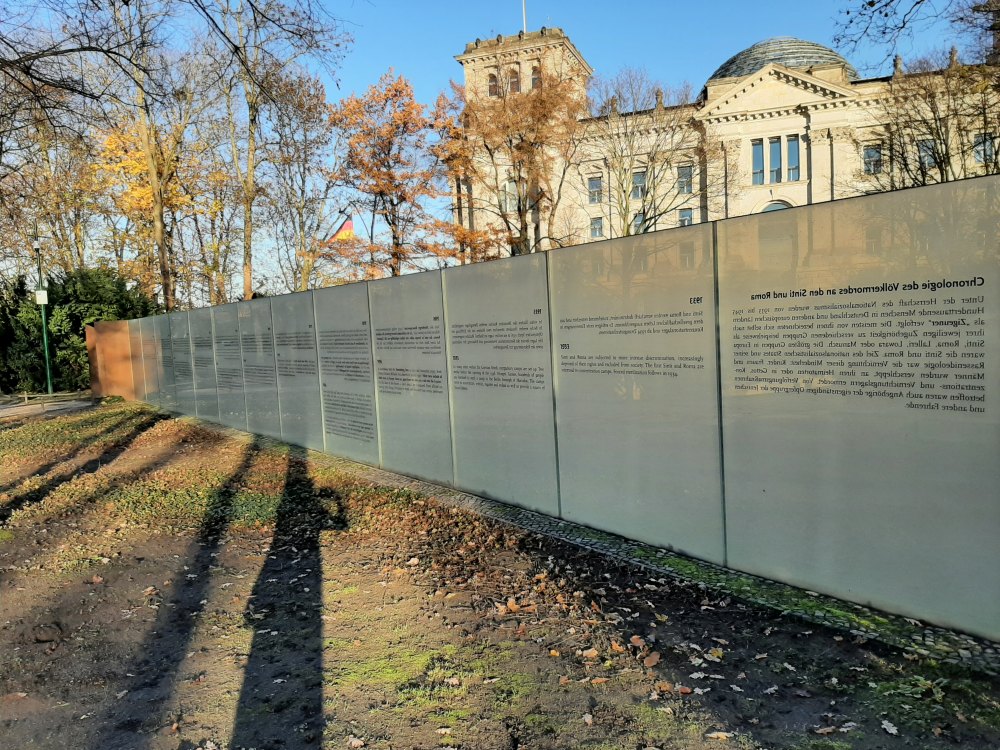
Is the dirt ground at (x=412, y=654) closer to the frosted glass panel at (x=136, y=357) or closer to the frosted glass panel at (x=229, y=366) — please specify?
the frosted glass panel at (x=229, y=366)

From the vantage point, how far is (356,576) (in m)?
4.93

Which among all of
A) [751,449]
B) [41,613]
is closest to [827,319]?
[751,449]

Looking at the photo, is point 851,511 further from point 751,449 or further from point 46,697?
point 46,697

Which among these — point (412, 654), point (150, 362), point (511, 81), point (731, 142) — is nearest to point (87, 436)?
point (150, 362)

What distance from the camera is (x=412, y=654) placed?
3695 mm

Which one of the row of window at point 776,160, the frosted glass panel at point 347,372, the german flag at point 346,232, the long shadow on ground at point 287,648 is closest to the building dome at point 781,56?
the row of window at point 776,160

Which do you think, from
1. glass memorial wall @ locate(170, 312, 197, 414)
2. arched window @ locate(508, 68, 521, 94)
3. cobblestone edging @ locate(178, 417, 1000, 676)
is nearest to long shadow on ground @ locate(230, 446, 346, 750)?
cobblestone edging @ locate(178, 417, 1000, 676)

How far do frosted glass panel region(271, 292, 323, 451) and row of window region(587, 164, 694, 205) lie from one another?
94.6 feet

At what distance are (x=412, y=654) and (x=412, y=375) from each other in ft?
15.2

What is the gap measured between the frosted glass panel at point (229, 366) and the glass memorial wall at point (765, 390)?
21.6 ft

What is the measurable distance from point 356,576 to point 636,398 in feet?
7.98

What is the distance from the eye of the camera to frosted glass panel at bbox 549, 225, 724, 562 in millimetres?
4750

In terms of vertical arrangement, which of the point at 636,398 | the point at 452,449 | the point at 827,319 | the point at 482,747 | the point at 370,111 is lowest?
the point at 482,747

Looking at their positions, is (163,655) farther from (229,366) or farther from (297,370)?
(229,366)
